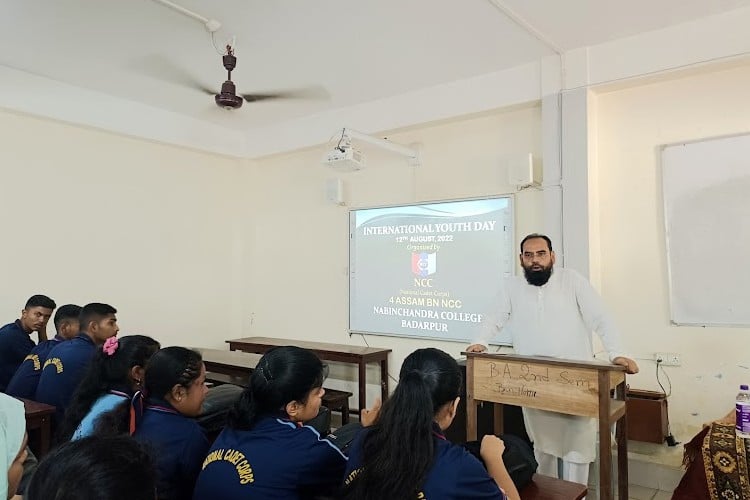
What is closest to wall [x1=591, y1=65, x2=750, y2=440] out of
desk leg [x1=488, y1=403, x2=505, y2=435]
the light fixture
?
desk leg [x1=488, y1=403, x2=505, y2=435]

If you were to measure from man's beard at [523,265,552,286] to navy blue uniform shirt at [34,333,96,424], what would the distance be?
2366 millimetres

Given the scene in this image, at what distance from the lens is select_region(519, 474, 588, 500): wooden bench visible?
165 centimetres

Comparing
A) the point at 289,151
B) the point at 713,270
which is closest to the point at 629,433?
the point at 713,270

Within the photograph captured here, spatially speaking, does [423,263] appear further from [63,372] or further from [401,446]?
[401,446]

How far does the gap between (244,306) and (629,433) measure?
3.94 metres

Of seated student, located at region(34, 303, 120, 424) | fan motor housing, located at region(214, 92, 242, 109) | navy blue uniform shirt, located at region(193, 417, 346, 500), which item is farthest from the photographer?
fan motor housing, located at region(214, 92, 242, 109)

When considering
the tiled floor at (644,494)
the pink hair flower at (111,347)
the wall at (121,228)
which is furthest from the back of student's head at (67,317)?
the tiled floor at (644,494)

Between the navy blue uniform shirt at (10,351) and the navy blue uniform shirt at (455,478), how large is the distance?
317 cm

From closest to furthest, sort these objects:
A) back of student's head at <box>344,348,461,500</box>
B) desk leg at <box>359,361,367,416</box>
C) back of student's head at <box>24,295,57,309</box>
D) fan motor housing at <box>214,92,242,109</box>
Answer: back of student's head at <box>344,348,461,500</box> < fan motor housing at <box>214,92,242,109</box> < back of student's head at <box>24,295,57,309</box> < desk leg at <box>359,361,367,416</box>

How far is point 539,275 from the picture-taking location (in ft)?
9.98

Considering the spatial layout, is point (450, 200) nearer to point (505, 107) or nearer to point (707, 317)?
point (505, 107)

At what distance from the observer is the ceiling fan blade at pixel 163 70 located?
3922 mm

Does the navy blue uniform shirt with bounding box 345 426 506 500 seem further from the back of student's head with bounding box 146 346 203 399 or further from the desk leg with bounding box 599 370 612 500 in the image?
the desk leg with bounding box 599 370 612 500

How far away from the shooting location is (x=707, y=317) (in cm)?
332
